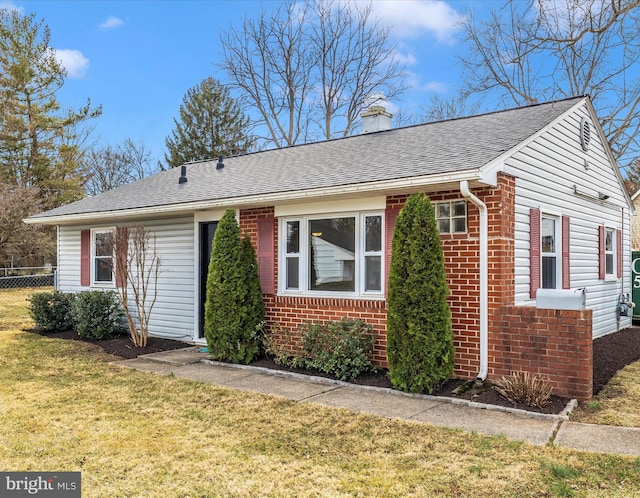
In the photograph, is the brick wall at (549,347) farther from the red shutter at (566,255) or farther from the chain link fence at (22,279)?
the chain link fence at (22,279)

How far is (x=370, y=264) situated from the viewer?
7203 millimetres

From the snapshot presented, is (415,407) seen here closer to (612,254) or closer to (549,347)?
(549,347)

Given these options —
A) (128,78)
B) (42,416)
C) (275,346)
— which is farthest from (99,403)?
(128,78)

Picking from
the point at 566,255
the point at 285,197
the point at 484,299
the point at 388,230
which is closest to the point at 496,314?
the point at 484,299

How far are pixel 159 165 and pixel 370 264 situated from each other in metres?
29.4

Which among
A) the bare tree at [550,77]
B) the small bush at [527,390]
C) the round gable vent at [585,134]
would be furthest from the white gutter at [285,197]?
the bare tree at [550,77]

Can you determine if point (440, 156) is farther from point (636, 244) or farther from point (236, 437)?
point (636, 244)

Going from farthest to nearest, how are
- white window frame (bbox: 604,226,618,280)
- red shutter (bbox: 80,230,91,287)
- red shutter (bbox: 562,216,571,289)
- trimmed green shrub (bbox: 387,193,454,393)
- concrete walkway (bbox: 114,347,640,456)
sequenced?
red shutter (bbox: 80,230,91,287) → white window frame (bbox: 604,226,618,280) → red shutter (bbox: 562,216,571,289) → trimmed green shrub (bbox: 387,193,454,393) → concrete walkway (bbox: 114,347,640,456)

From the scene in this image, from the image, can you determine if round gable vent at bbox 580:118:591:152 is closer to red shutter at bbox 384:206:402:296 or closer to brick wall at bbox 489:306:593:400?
red shutter at bbox 384:206:402:296

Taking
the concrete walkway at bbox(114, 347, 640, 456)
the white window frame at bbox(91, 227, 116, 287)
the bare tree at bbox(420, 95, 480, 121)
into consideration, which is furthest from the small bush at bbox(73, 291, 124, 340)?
the bare tree at bbox(420, 95, 480, 121)

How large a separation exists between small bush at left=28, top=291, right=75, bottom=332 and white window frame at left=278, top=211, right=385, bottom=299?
18.2 ft

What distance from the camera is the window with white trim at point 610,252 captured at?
416 inches

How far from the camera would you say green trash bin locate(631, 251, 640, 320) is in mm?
12375

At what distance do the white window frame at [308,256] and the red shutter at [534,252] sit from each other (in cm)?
201
